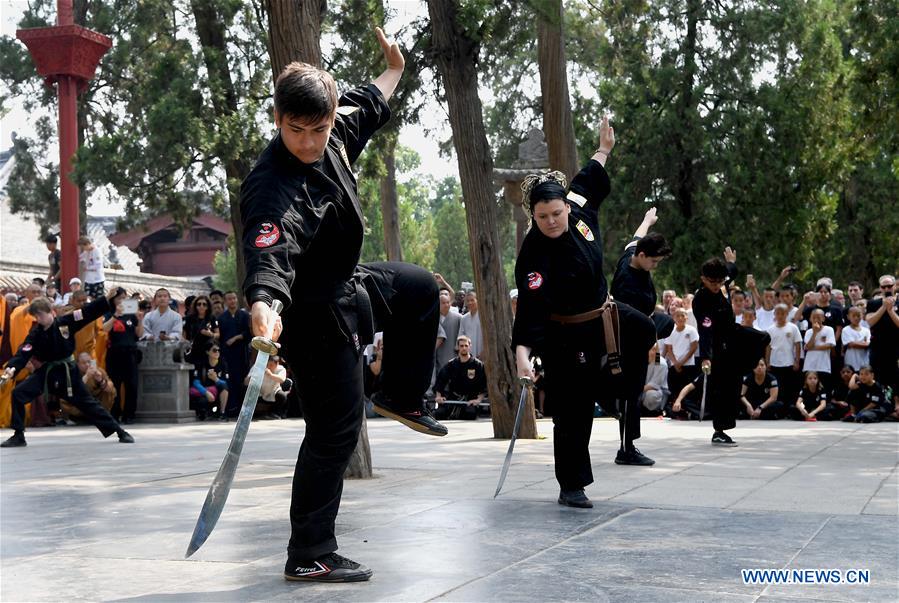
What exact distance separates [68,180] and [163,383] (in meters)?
5.09

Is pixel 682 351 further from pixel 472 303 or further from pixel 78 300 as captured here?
pixel 78 300

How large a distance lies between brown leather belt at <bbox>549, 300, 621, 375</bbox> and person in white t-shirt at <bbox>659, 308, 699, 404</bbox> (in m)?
9.75

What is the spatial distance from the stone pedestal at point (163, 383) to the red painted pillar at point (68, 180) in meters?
3.18

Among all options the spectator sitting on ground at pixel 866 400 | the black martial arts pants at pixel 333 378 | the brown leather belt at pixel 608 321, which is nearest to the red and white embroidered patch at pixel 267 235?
the black martial arts pants at pixel 333 378

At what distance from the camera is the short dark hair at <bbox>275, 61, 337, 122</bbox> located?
4.23 m

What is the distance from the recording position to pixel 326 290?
460cm

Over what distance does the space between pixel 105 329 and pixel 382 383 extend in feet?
40.1

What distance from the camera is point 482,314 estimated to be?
1195 centimetres

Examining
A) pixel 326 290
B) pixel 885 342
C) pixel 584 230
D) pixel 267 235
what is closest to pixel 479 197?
pixel 584 230

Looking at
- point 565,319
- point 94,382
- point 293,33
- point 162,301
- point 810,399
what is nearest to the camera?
point 565,319

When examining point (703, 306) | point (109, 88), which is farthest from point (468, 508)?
point (109, 88)

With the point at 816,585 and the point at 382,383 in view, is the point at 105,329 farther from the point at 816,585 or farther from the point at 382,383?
the point at 816,585

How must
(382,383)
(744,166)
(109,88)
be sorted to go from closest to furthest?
1. (382,383)
2. (109,88)
3. (744,166)

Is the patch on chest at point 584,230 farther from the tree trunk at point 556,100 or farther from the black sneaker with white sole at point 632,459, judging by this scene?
the tree trunk at point 556,100
